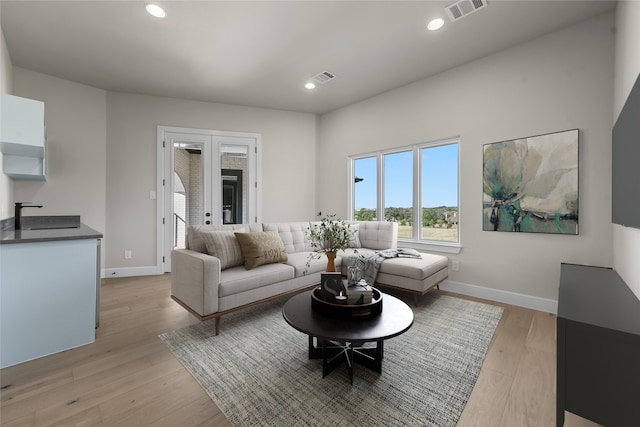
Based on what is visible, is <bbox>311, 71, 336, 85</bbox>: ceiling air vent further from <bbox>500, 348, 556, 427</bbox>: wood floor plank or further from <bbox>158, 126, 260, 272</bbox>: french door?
<bbox>500, 348, 556, 427</bbox>: wood floor plank

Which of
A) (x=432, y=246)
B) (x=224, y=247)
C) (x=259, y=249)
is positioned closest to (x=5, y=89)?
(x=224, y=247)

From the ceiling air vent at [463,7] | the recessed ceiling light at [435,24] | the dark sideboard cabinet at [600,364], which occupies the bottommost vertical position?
the dark sideboard cabinet at [600,364]

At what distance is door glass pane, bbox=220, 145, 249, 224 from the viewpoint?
15.6ft

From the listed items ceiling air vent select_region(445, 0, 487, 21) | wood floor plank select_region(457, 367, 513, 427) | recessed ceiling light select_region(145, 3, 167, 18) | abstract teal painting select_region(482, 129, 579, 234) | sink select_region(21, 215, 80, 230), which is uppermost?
ceiling air vent select_region(445, 0, 487, 21)


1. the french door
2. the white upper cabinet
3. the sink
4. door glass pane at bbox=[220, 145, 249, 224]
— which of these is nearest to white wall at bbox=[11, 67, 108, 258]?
the sink

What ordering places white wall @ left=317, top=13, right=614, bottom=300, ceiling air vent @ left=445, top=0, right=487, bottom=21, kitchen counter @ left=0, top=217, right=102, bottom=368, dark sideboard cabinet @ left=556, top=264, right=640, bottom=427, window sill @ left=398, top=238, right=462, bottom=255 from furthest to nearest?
window sill @ left=398, top=238, right=462, bottom=255 < white wall @ left=317, top=13, right=614, bottom=300 < ceiling air vent @ left=445, top=0, right=487, bottom=21 < kitchen counter @ left=0, top=217, right=102, bottom=368 < dark sideboard cabinet @ left=556, top=264, right=640, bottom=427

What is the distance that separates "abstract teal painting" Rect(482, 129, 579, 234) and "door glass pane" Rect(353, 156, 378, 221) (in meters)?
1.73

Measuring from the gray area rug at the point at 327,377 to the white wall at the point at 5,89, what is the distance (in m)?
Result: 2.29

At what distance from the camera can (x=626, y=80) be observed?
6.66 feet

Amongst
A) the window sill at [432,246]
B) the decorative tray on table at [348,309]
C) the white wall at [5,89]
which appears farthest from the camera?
the window sill at [432,246]

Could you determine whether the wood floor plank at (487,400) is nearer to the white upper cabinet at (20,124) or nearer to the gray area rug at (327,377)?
the gray area rug at (327,377)

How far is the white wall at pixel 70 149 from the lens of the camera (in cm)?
362

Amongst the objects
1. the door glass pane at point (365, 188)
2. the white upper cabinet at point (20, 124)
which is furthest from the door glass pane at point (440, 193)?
the white upper cabinet at point (20, 124)

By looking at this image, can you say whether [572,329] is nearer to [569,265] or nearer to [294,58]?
[569,265]
